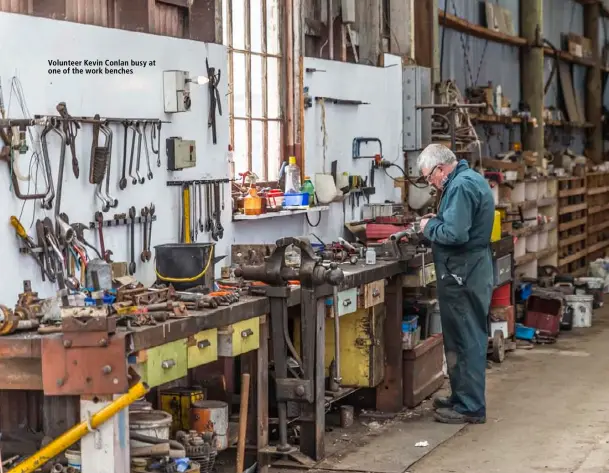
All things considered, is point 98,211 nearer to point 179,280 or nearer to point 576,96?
point 179,280

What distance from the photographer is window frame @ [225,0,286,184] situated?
6004mm

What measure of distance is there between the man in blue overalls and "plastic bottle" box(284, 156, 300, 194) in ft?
2.77

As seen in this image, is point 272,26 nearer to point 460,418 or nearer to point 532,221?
point 460,418

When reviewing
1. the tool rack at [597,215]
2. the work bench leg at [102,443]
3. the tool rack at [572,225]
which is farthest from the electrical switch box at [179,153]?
the tool rack at [597,215]

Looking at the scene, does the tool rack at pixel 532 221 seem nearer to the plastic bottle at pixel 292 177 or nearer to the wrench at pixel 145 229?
the plastic bottle at pixel 292 177

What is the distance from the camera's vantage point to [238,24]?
6.12 metres

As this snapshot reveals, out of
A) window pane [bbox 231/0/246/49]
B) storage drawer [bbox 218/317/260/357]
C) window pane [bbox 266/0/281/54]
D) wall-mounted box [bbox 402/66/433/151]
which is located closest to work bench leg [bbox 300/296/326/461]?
storage drawer [bbox 218/317/260/357]

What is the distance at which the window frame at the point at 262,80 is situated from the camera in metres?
6.00

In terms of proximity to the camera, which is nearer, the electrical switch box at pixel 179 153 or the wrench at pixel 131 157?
the wrench at pixel 131 157

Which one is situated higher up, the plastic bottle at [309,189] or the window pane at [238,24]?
the window pane at [238,24]

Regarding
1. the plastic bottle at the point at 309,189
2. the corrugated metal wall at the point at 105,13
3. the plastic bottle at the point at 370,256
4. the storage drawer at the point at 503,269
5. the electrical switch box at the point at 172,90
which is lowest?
the storage drawer at the point at 503,269

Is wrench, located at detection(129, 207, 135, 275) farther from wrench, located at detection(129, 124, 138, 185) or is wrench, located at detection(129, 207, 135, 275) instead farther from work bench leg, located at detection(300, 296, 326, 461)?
work bench leg, located at detection(300, 296, 326, 461)

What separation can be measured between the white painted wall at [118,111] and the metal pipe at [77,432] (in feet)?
2.33

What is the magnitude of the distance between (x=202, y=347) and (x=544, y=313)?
16.5 ft
